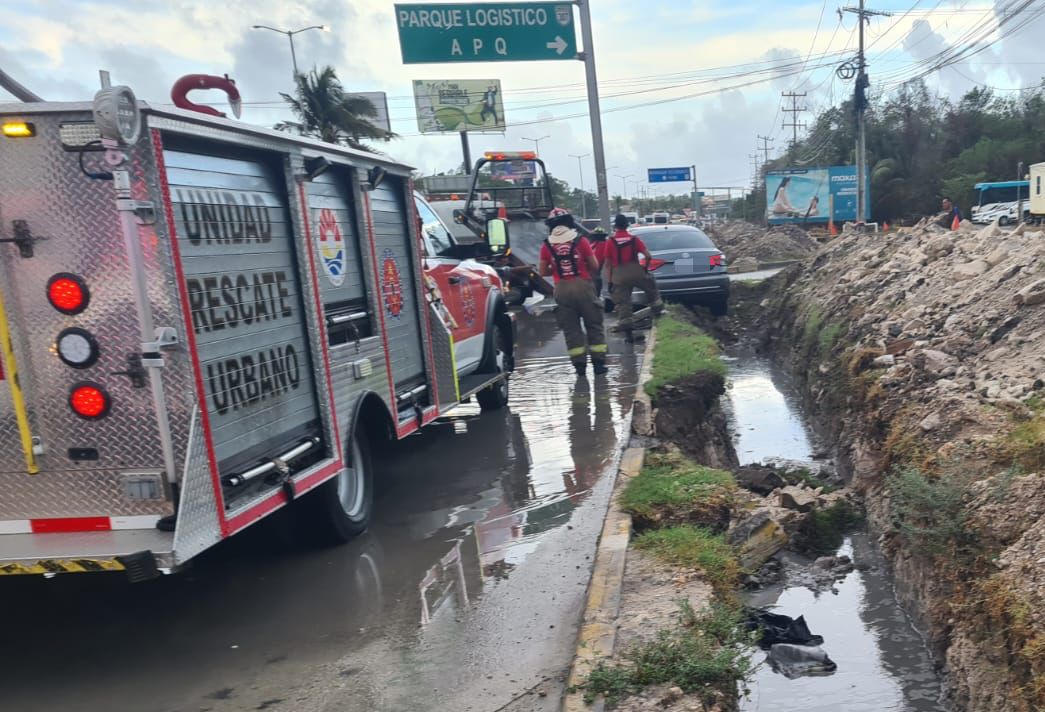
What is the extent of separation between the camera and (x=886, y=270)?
1368cm

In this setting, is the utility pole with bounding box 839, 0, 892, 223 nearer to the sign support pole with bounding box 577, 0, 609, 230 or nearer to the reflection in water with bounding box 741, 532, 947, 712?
the sign support pole with bounding box 577, 0, 609, 230

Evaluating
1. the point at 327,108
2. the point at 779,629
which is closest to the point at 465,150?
the point at 327,108

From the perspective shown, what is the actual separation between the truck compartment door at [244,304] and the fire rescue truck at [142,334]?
1 centimetres

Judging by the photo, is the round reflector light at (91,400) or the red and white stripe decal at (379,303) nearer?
the round reflector light at (91,400)

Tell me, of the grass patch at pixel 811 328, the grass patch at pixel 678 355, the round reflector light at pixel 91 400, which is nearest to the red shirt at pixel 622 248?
the grass patch at pixel 678 355

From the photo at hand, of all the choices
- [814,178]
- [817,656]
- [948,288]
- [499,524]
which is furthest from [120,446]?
[814,178]

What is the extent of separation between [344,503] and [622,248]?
276 inches

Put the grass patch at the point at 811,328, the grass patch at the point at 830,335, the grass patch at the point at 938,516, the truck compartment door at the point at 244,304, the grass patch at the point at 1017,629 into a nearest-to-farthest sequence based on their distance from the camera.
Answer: the grass patch at the point at 1017,629 → the truck compartment door at the point at 244,304 → the grass patch at the point at 938,516 → the grass patch at the point at 830,335 → the grass patch at the point at 811,328

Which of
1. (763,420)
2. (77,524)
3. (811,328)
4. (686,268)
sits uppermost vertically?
(686,268)

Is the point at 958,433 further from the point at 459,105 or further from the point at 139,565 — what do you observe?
the point at 459,105

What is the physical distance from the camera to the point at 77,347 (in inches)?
157

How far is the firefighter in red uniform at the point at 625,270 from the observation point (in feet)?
39.0

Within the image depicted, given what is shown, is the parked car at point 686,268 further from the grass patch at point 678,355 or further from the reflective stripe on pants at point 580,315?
the reflective stripe on pants at point 580,315

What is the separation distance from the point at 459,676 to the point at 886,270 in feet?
38.4
